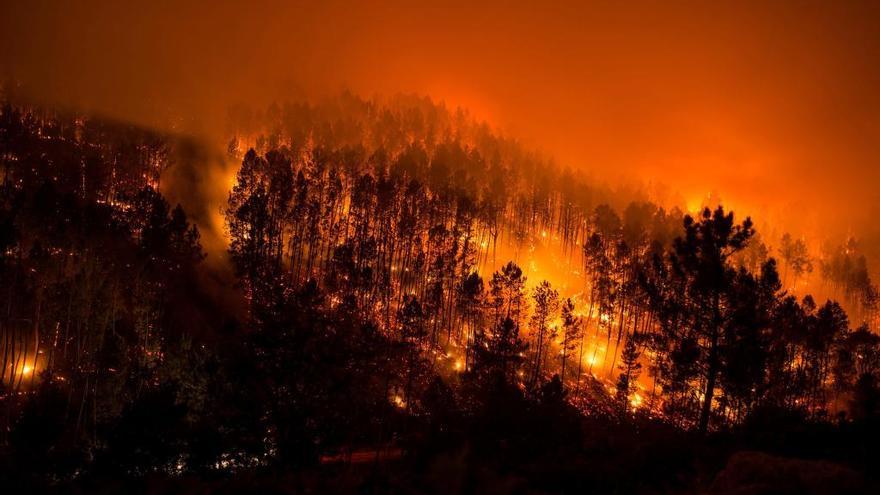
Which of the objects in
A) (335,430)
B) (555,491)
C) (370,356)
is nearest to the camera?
(555,491)

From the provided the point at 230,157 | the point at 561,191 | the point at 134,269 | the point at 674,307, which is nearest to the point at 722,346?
the point at 674,307

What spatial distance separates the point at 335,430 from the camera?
1612 cm

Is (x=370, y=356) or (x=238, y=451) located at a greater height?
(x=370, y=356)

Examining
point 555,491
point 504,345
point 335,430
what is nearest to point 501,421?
point 555,491

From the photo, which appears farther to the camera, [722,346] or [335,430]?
[722,346]

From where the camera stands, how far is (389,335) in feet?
188

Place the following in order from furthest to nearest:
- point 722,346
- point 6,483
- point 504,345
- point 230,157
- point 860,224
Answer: point 860,224, point 230,157, point 504,345, point 722,346, point 6,483

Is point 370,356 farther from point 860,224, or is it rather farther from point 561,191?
point 860,224

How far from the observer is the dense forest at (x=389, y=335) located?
1564 cm

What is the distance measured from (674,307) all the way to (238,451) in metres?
22.3

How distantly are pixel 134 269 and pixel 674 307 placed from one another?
157 feet

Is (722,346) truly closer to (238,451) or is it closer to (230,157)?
(238,451)

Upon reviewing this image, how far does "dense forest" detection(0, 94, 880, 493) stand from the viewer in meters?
15.6

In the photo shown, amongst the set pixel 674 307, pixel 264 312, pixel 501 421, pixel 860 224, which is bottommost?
pixel 501 421
